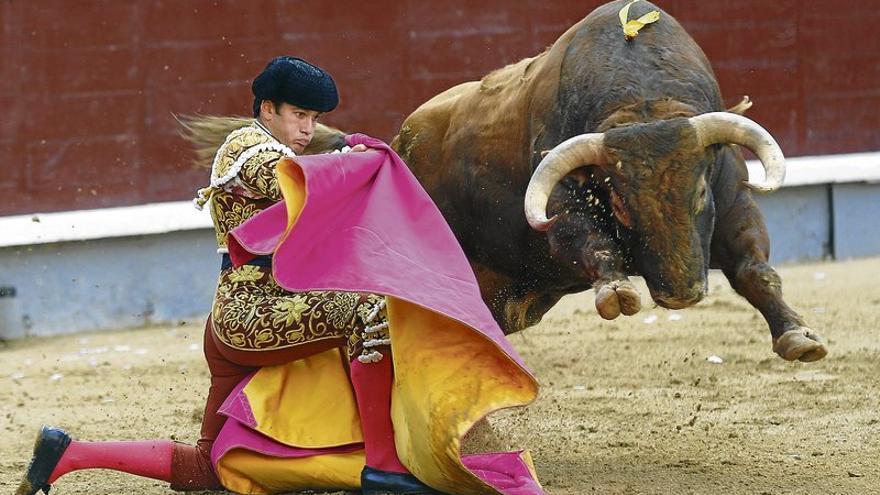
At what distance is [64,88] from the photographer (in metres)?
7.37

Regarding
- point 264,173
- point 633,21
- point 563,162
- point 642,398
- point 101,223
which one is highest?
point 633,21

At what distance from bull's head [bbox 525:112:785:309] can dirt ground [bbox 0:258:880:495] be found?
0.55 meters

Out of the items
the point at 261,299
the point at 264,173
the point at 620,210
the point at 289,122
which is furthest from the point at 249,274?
the point at 620,210

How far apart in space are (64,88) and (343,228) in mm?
4087

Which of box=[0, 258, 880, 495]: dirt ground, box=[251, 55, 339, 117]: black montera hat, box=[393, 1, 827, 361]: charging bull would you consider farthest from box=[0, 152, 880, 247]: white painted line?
box=[251, 55, 339, 117]: black montera hat

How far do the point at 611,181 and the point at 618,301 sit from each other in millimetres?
423

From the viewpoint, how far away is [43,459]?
3750 mm

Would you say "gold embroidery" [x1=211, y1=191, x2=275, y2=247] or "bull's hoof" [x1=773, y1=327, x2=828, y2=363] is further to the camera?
"bull's hoof" [x1=773, y1=327, x2=828, y2=363]

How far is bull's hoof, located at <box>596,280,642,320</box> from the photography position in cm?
412

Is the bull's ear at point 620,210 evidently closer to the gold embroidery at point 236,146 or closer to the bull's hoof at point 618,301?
the bull's hoof at point 618,301

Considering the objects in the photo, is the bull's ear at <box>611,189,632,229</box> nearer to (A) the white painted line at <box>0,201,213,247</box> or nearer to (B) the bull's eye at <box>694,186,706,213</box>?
(B) the bull's eye at <box>694,186,706,213</box>

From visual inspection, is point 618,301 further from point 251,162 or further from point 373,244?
point 251,162

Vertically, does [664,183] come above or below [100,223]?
above

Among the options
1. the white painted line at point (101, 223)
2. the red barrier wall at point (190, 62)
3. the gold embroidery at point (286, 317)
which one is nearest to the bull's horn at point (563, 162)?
the gold embroidery at point (286, 317)
